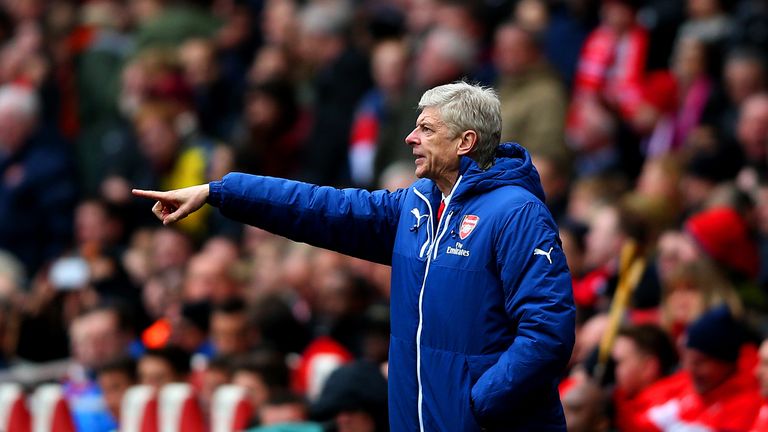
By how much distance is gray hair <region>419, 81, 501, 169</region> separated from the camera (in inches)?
228

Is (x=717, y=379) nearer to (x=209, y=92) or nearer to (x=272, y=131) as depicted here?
(x=272, y=131)

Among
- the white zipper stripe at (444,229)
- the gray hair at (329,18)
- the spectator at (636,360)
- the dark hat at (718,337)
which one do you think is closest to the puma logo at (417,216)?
the white zipper stripe at (444,229)

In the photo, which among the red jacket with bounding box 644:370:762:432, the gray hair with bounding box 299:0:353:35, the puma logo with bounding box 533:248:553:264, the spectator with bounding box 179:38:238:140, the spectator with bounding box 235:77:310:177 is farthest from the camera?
the spectator with bounding box 179:38:238:140

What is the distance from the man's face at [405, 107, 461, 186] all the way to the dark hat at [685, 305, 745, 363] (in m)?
2.30

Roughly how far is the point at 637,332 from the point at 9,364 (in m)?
5.73

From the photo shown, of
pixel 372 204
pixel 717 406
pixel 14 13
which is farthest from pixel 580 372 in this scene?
pixel 14 13

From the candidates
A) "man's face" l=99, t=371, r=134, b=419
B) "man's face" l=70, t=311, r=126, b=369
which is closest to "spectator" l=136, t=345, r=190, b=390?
"man's face" l=99, t=371, r=134, b=419

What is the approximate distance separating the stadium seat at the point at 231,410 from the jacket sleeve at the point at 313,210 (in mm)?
2698

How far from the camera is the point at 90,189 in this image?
15.2 metres

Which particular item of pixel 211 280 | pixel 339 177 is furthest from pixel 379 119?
pixel 211 280

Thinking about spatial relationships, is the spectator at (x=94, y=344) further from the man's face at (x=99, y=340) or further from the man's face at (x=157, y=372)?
the man's face at (x=157, y=372)

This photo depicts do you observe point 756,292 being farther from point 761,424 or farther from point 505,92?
point 505,92

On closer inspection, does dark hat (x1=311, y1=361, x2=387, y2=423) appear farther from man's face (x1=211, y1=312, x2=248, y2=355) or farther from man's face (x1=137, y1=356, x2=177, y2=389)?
man's face (x1=211, y1=312, x2=248, y2=355)

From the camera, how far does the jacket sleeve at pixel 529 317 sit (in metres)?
5.36
